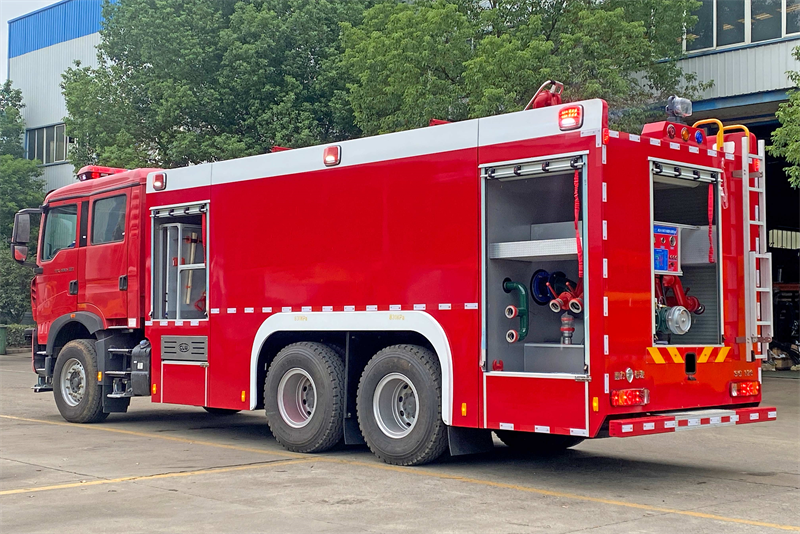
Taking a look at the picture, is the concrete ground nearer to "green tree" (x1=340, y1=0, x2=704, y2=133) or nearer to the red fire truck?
the red fire truck

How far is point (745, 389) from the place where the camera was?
31.1 feet

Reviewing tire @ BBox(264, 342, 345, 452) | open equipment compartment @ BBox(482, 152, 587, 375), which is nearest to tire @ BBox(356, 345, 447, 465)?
tire @ BBox(264, 342, 345, 452)

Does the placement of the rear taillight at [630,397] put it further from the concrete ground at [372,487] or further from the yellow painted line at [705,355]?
the yellow painted line at [705,355]

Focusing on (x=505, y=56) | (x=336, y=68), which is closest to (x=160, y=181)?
(x=505, y=56)

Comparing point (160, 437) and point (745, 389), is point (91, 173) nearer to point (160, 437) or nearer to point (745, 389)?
point (160, 437)

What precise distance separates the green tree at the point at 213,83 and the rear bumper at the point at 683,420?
49.3 ft

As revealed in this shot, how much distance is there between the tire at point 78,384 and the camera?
523 inches

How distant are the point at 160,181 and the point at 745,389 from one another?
24.3 feet

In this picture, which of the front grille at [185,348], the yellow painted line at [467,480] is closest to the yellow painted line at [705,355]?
the yellow painted line at [467,480]

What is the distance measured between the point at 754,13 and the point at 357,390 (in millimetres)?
15767

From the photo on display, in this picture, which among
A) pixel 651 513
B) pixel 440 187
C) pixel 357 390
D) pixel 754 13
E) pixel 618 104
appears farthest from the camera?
pixel 754 13

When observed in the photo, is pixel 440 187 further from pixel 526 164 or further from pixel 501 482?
pixel 501 482

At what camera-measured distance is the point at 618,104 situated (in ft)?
60.7

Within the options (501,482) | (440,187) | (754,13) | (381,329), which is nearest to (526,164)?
(440,187)
